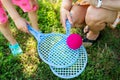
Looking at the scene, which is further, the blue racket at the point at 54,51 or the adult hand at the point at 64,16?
the adult hand at the point at 64,16

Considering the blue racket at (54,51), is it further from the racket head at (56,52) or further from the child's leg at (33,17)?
the child's leg at (33,17)

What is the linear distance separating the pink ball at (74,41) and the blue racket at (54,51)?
66mm

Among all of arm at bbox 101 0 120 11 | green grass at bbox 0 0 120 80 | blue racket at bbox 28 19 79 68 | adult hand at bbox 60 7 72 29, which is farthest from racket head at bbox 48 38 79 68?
arm at bbox 101 0 120 11

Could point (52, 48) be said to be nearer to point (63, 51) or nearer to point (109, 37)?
point (63, 51)

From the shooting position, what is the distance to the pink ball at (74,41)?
1.85 meters

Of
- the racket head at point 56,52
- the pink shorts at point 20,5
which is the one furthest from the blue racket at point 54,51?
the pink shorts at point 20,5

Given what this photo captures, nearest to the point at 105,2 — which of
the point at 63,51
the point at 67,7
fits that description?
the point at 67,7

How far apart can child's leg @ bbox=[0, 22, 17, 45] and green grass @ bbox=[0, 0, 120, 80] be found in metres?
0.10

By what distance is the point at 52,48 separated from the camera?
2020mm

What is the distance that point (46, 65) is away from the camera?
2.26 meters

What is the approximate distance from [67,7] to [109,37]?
0.49m

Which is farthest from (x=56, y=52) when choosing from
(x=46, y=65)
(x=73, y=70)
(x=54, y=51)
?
(x=46, y=65)

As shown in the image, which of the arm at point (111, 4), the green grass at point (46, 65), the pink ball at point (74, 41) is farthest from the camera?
the green grass at point (46, 65)

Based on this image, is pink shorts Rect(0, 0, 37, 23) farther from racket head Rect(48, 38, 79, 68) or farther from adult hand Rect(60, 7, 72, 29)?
racket head Rect(48, 38, 79, 68)
